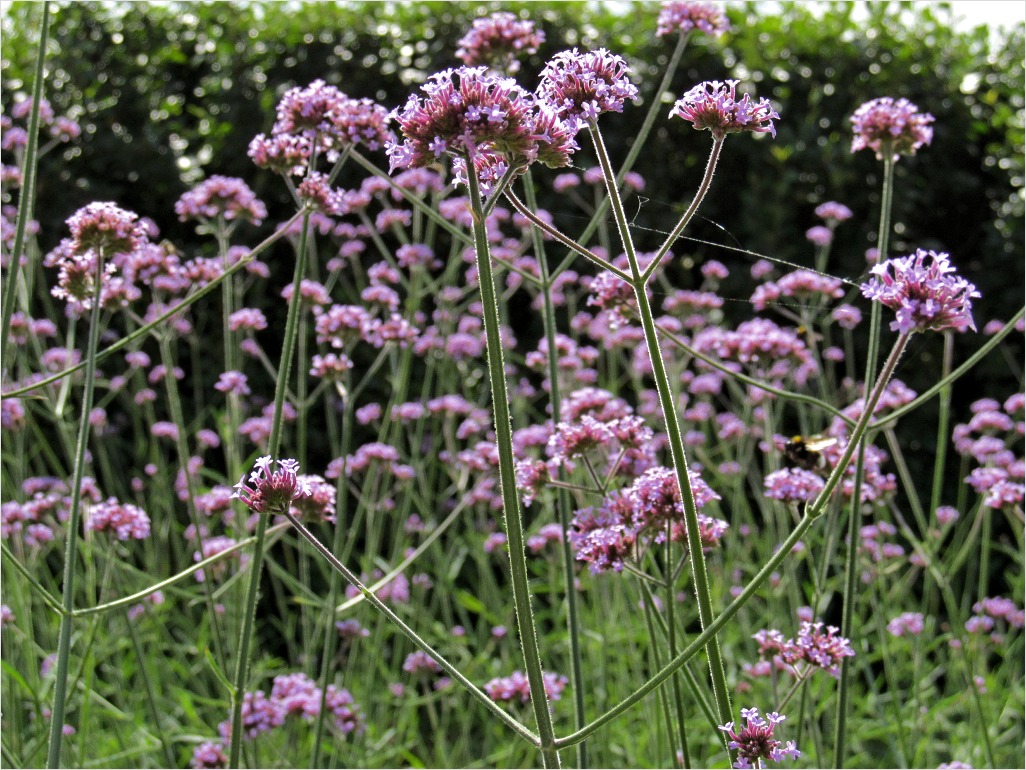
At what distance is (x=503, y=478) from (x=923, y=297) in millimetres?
561

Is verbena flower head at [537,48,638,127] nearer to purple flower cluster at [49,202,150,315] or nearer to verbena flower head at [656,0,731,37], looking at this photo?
purple flower cluster at [49,202,150,315]

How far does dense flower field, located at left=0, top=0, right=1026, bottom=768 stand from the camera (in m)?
1.26

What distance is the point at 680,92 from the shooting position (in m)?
5.80

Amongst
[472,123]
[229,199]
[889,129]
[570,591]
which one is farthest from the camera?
[229,199]

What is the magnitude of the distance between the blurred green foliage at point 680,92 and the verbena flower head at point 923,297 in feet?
14.0

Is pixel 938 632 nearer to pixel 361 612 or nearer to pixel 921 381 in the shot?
pixel 921 381

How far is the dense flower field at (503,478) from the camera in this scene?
126cm

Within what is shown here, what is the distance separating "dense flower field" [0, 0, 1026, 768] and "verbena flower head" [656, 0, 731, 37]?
0.01m

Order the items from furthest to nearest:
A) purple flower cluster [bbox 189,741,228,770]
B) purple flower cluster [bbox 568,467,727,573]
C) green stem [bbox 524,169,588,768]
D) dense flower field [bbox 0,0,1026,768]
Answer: purple flower cluster [bbox 189,741,228,770]
green stem [bbox 524,169,588,768]
purple flower cluster [bbox 568,467,727,573]
dense flower field [bbox 0,0,1026,768]

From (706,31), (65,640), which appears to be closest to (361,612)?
(65,640)

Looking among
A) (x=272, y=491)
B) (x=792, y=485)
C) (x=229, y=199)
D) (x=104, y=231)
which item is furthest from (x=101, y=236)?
(x=792, y=485)

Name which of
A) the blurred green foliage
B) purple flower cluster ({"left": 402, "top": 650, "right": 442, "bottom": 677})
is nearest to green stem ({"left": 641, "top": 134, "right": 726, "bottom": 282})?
purple flower cluster ({"left": 402, "top": 650, "right": 442, "bottom": 677})

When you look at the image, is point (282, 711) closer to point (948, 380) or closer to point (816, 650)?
point (816, 650)

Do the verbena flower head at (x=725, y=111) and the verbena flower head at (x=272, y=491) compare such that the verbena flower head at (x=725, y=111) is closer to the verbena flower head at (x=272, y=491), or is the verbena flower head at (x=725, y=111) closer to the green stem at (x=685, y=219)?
the green stem at (x=685, y=219)
